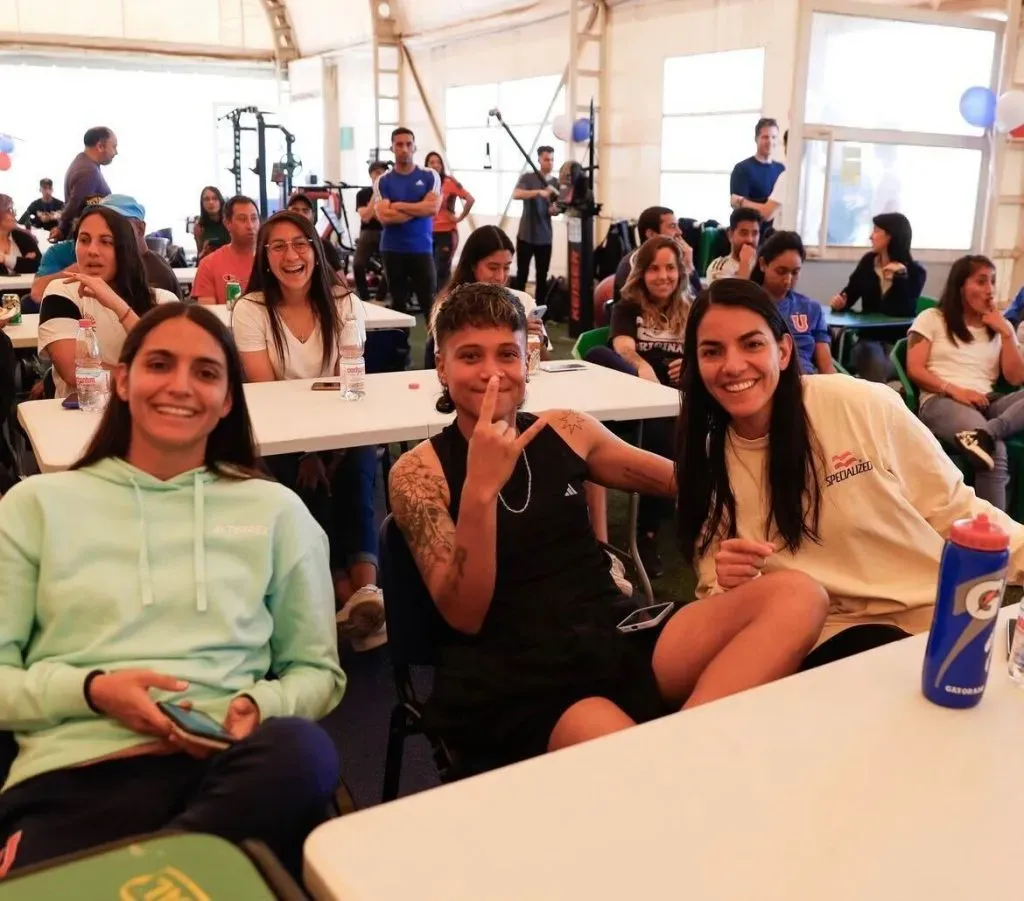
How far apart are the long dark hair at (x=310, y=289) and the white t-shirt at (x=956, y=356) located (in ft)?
7.73

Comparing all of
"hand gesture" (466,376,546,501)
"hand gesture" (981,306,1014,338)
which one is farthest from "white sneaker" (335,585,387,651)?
"hand gesture" (981,306,1014,338)

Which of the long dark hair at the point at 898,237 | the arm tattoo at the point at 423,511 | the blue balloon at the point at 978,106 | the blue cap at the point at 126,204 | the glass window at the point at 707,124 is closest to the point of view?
the arm tattoo at the point at 423,511

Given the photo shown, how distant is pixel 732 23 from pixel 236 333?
6577 millimetres

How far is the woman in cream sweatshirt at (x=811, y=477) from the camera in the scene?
164cm

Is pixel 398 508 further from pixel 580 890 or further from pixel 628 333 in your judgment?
pixel 628 333

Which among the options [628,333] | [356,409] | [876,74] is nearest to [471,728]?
[356,409]

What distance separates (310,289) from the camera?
3.17 m

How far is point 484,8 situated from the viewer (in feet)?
35.6

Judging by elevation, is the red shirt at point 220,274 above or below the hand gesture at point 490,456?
above

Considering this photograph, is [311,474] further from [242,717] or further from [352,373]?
[242,717]

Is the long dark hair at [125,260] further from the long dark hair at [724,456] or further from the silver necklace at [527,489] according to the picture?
the long dark hair at [724,456]

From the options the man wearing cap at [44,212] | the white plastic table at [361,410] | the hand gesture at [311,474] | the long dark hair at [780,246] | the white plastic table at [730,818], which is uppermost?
the man wearing cap at [44,212]

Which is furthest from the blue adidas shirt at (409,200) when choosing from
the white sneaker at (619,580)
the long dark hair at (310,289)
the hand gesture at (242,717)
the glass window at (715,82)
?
the hand gesture at (242,717)

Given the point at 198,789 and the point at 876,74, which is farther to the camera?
the point at 876,74
